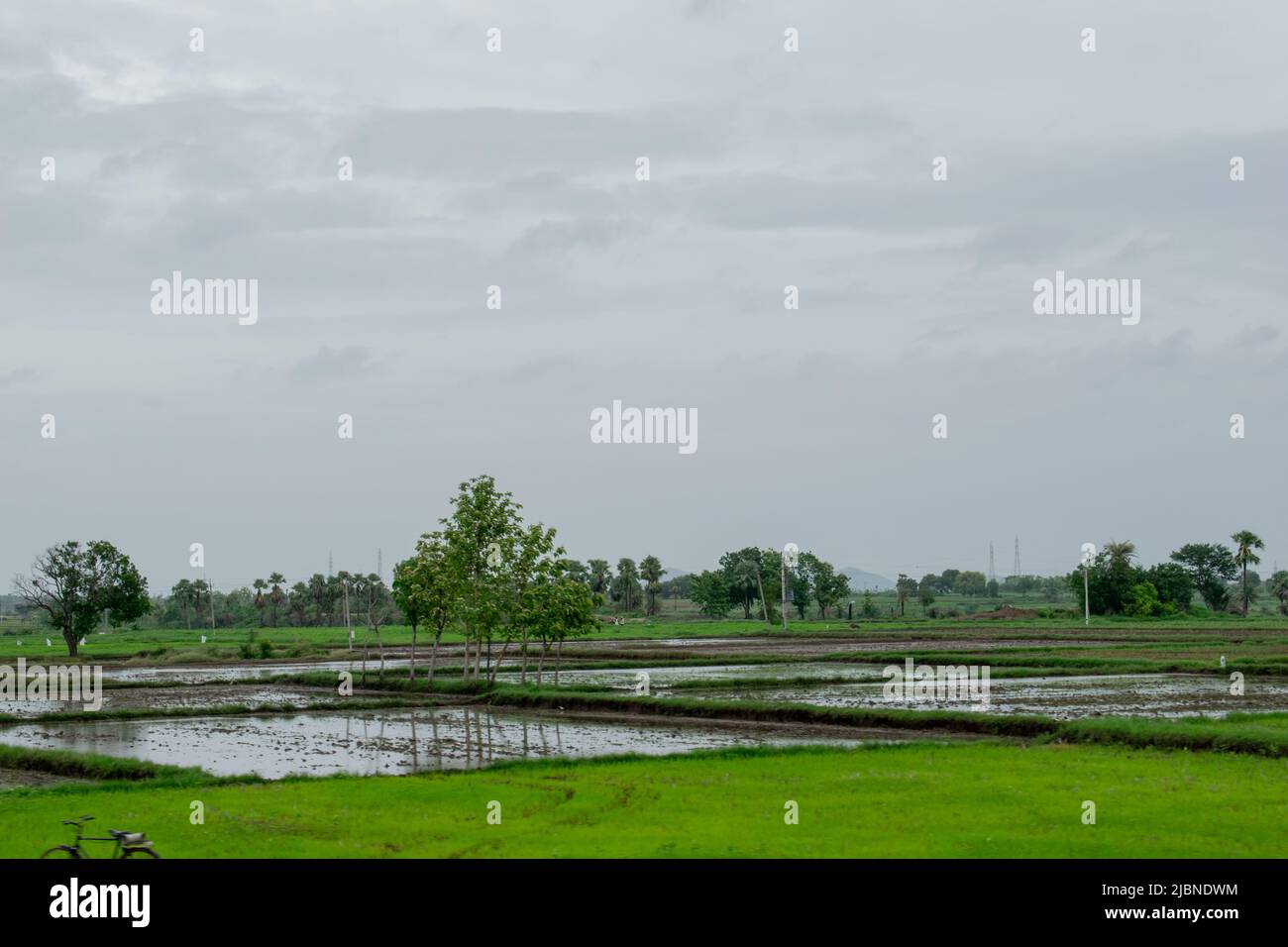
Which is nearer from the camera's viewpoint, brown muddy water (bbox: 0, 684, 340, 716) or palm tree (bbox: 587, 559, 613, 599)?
brown muddy water (bbox: 0, 684, 340, 716)

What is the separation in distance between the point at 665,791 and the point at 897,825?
495 centimetres

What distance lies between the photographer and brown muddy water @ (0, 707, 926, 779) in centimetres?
2636

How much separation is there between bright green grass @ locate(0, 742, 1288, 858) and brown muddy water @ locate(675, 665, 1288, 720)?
33.4ft

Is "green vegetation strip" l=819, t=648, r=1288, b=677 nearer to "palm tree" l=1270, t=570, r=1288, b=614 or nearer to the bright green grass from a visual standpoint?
the bright green grass

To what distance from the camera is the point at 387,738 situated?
31031 mm

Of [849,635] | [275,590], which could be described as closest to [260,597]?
[275,590]

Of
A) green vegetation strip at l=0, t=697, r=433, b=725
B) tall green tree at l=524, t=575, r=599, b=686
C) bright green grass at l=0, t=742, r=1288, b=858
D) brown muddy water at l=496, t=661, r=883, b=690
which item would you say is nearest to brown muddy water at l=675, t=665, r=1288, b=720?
brown muddy water at l=496, t=661, r=883, b=690

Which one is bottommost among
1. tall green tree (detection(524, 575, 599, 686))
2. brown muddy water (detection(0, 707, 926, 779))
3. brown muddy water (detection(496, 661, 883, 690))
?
brown muddy water (detection(496, 661, 883, 690))

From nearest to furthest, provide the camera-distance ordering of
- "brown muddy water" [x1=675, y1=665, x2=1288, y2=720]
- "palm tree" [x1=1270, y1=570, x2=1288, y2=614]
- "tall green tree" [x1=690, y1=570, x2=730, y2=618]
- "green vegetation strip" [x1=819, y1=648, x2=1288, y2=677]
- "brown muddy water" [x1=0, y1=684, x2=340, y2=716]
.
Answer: "brown muddy water" [x1=675, y1=665, x2=1288, y2=720]
"brown muddy water" [x1=0, y1=684, x2=340, y2=716]
"green vegetation strip" [x1=819, y1=648, x2=1288, y2=677]
"palm tree" [x1=1270, y1=570, x2=1288, y2=614]
"tall green tree" [x1=690, y1=570, x2=730, y2=618]

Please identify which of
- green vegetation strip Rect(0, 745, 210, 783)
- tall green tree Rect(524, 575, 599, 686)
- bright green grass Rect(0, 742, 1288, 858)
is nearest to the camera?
bright green grass Rect(0, 742, 1288, 858)

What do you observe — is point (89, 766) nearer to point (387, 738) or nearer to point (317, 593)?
point (387, 738)

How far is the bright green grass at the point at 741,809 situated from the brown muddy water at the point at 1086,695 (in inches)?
401

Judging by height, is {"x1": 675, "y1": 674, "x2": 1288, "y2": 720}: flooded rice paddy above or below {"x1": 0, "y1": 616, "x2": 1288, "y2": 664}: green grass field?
above
